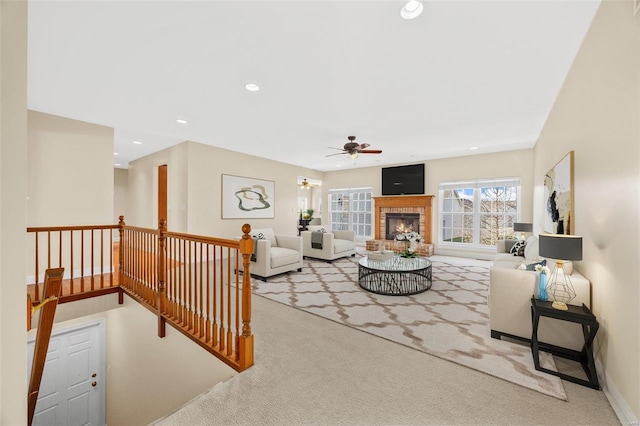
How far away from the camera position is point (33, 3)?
182cm

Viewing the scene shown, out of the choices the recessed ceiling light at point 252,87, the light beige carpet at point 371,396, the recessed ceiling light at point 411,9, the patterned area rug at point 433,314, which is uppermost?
the recessed ceiling light at point 252,87

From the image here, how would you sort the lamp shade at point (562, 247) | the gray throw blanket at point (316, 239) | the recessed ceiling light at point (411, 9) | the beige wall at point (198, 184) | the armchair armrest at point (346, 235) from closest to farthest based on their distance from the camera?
the recessed ceiling light at point (411, 9)
the lamp shade at point (562, 247)
the beige wall at point (198, 184)
the gray throw blanket at point (316, 239)
the armchair armrest at point (346, 235)

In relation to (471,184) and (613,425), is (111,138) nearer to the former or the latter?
(613,425)

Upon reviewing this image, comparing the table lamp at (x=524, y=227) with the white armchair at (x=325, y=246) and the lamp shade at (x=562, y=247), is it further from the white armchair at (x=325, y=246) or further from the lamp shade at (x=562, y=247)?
the lamp shade at (x=562, y=247)

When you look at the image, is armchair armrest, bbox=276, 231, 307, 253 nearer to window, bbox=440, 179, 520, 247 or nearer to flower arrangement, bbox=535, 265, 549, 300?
flower arrangement, bbox=535, 265, 549, 300

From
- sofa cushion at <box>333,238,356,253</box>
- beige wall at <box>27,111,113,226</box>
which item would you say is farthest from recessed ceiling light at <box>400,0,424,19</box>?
beige wall at <box>27,111,113,226</box>

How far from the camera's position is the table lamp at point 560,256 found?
6.33ft

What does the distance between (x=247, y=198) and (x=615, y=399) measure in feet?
20.7

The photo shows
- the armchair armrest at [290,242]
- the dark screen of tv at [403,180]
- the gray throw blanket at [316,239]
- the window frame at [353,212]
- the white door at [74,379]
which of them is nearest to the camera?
A: the white door at [74,379]

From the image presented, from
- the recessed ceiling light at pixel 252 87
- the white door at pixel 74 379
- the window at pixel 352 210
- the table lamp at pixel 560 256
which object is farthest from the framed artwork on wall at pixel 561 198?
the white door at pixel 74 379

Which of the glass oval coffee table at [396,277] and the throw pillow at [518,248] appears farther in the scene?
the throw pillow at [518,248]

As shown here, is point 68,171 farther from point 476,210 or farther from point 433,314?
point 476,210

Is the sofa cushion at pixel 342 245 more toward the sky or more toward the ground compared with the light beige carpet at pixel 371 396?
more toward the sky

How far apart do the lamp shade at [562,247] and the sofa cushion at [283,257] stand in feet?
11.8
